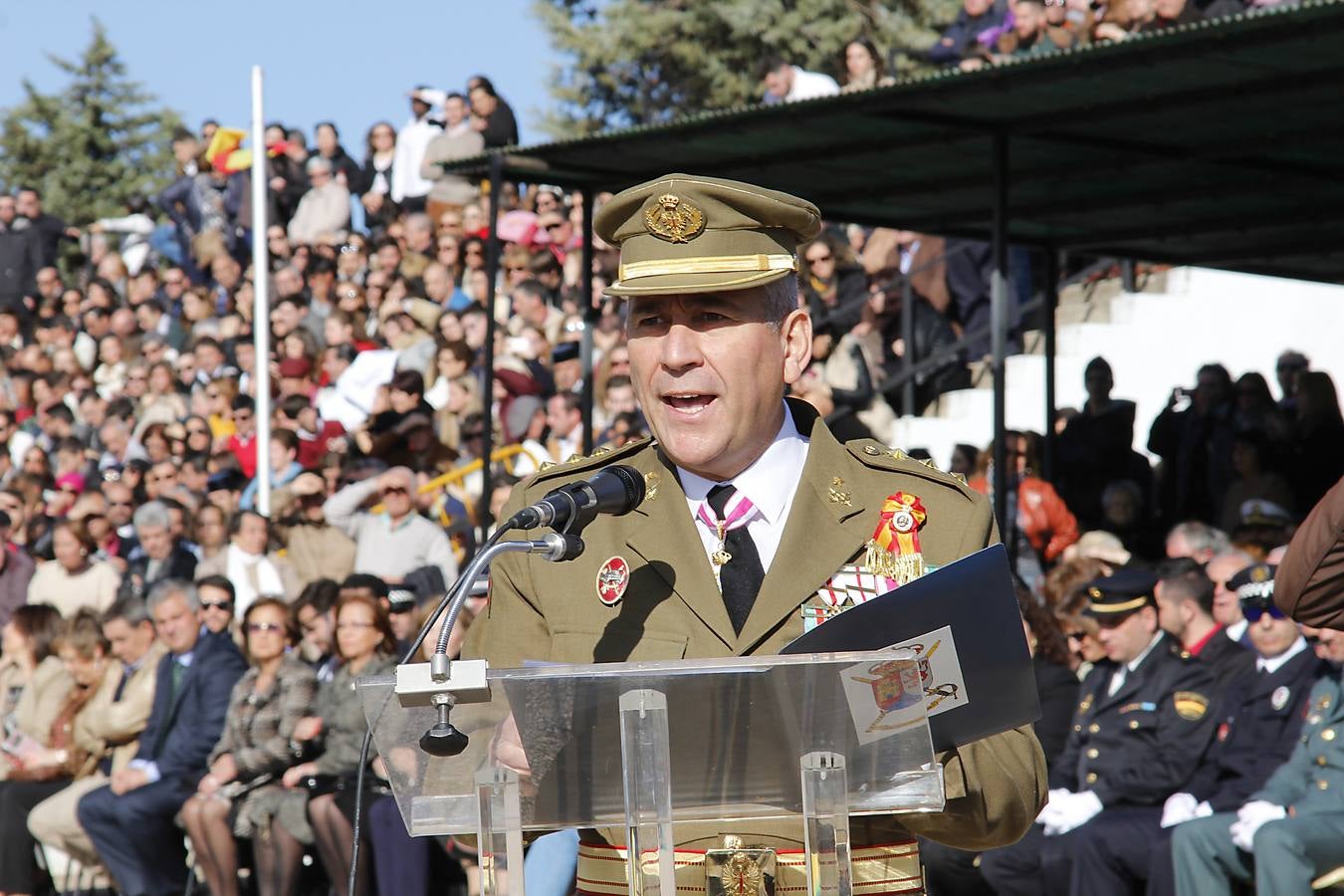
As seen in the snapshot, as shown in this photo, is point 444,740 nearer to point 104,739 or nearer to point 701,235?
point 701,235

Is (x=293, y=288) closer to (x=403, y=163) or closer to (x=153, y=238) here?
(x=403, y=163)

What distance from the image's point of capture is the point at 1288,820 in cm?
721

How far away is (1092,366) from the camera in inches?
511

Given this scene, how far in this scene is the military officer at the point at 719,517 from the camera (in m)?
3.30

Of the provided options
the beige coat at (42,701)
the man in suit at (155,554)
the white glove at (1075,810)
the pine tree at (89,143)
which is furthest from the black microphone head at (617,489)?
the pine tree at (89,143)

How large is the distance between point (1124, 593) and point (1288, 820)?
1.33 m

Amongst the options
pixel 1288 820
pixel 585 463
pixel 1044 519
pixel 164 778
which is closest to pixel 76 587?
pixel 164 778

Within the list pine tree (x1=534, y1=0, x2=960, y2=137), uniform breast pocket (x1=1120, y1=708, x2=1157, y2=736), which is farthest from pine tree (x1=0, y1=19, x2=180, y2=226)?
uniform breast pocket (x1=1120, y1=708, x2=1157, y2=736)

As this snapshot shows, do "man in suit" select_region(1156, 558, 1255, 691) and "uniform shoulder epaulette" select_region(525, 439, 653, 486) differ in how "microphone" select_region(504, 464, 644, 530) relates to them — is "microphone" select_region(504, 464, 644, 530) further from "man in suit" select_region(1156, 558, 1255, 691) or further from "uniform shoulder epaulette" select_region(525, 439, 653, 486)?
"man in suit" select_region(1156, 558, 1255, 691)

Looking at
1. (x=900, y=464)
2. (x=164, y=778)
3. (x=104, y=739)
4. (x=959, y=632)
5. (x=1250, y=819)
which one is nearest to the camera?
(x=959, y=632)

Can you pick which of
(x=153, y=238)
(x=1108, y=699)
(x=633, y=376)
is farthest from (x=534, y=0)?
(x=633, y=376)

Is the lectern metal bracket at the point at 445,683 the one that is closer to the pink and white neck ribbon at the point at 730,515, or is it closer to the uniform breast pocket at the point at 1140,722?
the pink and white neck ribbon at the point at 730,515

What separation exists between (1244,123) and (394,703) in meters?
7.69

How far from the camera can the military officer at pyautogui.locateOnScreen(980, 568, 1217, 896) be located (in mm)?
7852
